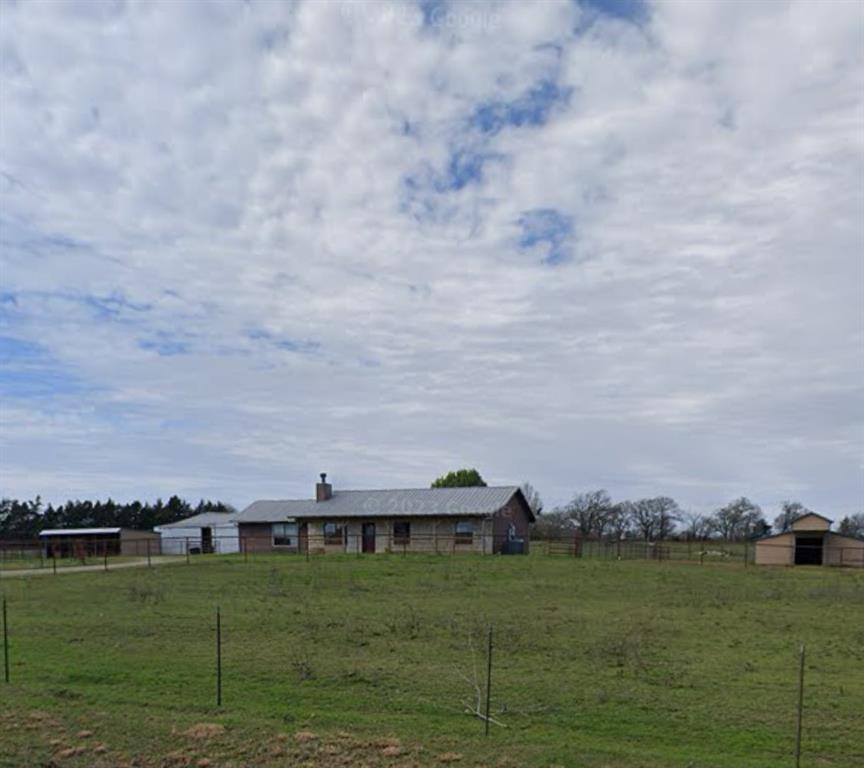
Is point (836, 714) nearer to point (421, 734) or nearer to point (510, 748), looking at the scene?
point (510, 748)

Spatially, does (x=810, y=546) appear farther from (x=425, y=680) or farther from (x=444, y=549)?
(x=425, y=680)

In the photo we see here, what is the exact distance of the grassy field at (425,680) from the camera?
9.21m

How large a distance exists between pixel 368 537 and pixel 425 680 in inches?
1571

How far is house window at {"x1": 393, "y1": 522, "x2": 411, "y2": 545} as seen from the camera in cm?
4994

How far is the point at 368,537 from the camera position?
5169 cm

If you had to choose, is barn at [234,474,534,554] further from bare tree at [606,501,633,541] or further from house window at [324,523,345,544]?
bare tree at [606,501,633,541]

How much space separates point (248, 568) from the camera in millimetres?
35188

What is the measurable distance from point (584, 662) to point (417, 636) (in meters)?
3.86

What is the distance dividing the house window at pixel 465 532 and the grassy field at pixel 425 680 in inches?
930

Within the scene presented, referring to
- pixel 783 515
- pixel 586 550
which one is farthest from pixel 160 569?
pixel 783 515

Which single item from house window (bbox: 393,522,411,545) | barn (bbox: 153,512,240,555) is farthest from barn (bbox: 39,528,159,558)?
house window (bbox: 393,522,411,545)

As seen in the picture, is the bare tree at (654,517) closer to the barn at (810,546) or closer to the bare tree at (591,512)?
the bare tree at (591,512)

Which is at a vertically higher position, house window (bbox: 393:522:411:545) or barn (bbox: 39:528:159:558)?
house window (bbox: 393:522:411:545)

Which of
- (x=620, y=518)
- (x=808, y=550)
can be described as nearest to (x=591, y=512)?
(x=620, y=518)
